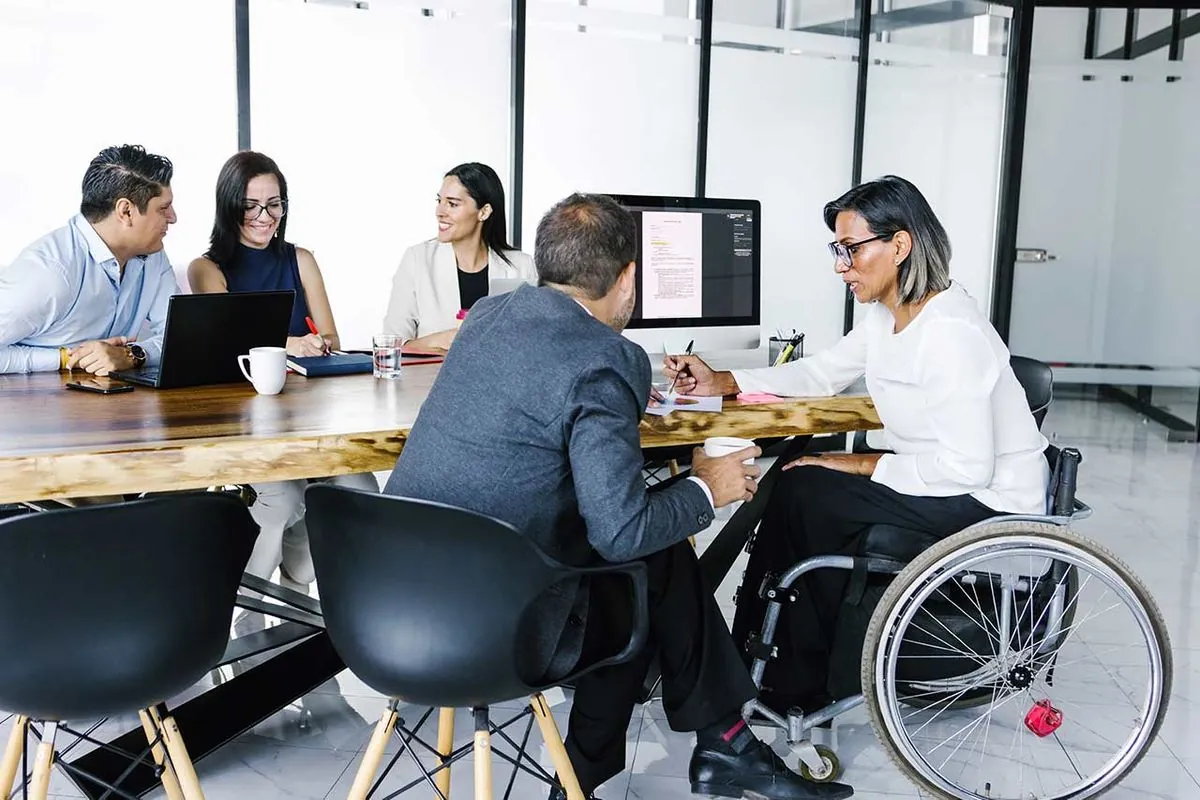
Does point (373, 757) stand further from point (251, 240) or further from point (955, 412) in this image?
point (251, 240)

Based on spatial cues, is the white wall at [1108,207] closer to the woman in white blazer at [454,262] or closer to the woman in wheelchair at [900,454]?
the woman in white blazer at [454,262]

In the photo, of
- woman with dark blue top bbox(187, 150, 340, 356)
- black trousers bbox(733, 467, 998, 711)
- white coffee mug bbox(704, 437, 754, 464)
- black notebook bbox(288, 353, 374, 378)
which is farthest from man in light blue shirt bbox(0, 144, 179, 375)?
black trousers bbox(733, 467, 998, 711)

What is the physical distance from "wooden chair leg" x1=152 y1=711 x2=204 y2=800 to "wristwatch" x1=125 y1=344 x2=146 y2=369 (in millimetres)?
1040

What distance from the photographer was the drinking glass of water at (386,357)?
2.54 m

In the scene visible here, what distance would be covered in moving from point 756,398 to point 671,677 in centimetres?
68

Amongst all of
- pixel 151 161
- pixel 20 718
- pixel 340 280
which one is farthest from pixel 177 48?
pixel 20 718

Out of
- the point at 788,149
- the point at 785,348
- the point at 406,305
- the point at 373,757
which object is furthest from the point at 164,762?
the point at 788,149

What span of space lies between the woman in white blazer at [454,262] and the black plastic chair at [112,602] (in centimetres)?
188

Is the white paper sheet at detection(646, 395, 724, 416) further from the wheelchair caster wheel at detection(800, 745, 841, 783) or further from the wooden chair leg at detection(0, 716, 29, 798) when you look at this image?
the wooden chair leg at detection(0, 716, 29, 798)

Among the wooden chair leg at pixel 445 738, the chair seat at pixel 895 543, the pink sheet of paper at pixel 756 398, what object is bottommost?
the wooden chair leg at pixel 445 738

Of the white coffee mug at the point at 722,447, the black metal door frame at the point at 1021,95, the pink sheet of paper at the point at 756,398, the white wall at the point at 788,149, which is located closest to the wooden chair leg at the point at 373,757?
the white coffee mug at the point at 722,447

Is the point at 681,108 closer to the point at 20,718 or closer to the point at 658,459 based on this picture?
the point at 658,459

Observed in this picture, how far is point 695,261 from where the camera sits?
3.26 metres

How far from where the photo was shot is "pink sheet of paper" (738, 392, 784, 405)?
8.02 feet
